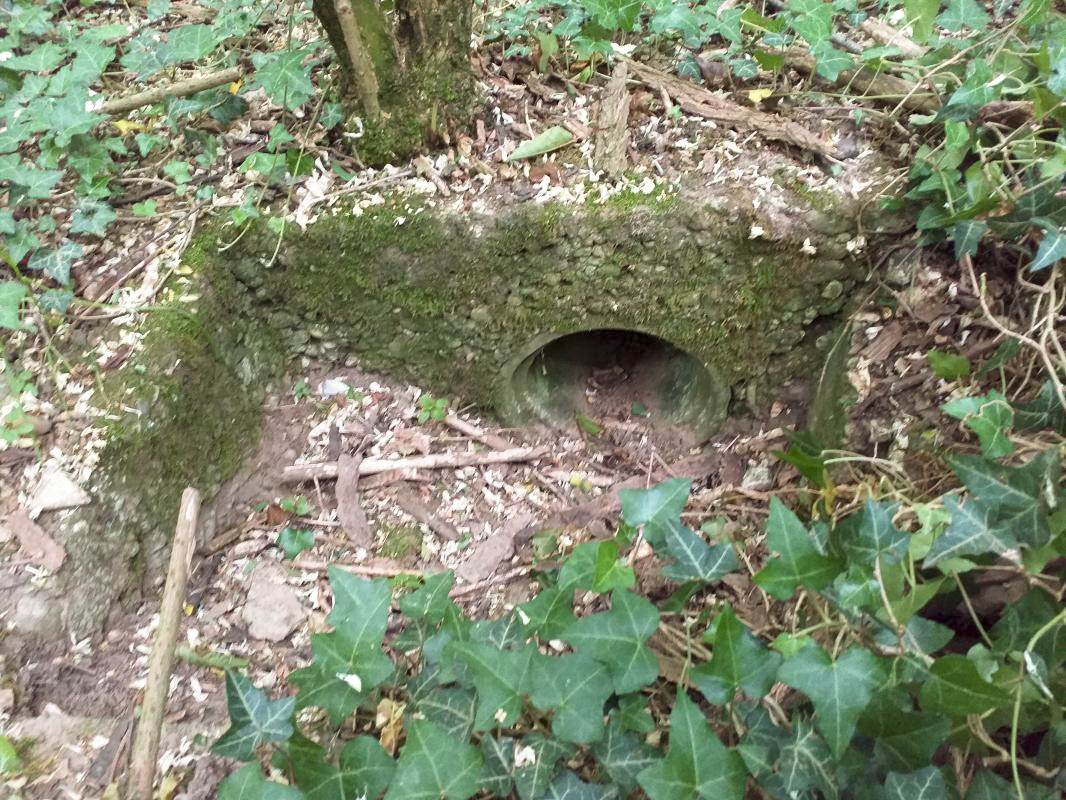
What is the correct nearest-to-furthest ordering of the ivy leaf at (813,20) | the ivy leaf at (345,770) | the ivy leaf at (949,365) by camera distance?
the ivy leaf at (345,770) < the ivy leaf at (949,365) < the ivy leaf at (813,20)

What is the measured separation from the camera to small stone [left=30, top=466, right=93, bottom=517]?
6.69ft

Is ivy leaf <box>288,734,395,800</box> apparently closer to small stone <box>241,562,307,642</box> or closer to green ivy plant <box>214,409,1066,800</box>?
green ivy plant <box>214,409,1066,800</box>

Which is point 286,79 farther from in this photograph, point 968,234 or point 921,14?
point 968,234

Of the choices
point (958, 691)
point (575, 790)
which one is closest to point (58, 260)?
point (575, 790)

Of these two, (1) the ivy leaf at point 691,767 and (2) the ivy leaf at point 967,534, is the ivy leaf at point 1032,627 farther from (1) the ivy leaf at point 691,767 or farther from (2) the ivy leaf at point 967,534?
(1) the ivy leaf at point 691,767

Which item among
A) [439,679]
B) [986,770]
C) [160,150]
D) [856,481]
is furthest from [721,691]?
[160,150]

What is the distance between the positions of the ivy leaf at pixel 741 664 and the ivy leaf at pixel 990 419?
673 millimetres

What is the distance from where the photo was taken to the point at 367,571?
2.51 meters

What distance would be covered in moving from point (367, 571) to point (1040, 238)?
7.55ft

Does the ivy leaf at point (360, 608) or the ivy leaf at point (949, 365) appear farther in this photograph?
the ivy leaf at point (949, 365)

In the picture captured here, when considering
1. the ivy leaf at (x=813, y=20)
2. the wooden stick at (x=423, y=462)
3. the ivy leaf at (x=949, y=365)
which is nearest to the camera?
the ivy leaf at (x=949, y=365)

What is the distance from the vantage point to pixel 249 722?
60.3 inches

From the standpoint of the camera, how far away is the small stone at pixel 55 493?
2.04 meters

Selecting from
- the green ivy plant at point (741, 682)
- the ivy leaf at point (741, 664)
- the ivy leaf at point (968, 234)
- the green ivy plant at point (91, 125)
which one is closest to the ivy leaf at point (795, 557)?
the green ivy plant at point (741, 682)
